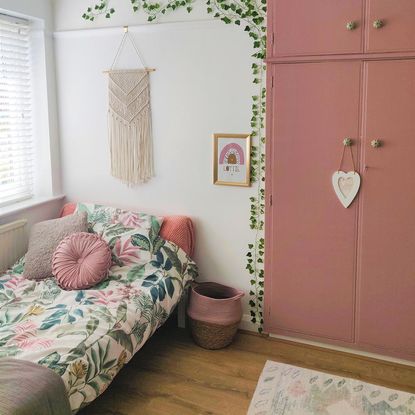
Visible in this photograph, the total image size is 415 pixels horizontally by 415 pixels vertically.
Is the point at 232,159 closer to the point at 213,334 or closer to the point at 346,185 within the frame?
the point at 346,185

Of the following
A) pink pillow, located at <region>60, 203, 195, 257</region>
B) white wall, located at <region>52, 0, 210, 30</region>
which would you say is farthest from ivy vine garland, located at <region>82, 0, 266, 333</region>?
pink pillow, located at <region>60, 203, 195, 257</region>

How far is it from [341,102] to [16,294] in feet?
6.74

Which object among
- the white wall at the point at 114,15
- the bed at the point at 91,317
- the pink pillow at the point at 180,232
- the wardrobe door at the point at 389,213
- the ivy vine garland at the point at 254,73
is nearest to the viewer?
the bed at the point at 91,317

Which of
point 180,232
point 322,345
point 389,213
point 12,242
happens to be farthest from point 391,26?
point 12,242

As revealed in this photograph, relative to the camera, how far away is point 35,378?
180 centimetres

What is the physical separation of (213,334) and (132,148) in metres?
1.32

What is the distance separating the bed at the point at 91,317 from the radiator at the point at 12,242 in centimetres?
10

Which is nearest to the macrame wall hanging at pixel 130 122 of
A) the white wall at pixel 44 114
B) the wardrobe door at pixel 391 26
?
the white wall at pixel 44 114

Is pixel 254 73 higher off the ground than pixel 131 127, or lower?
higher

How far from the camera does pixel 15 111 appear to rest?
10.7ft

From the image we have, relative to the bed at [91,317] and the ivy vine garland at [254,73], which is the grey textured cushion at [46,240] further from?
the ivy vine garland at [254,73]

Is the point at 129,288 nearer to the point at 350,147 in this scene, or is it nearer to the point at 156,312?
the point at 156,312

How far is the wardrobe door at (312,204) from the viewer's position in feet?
8.52

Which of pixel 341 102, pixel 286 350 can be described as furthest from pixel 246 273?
pixel 341 102
